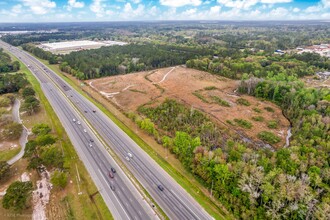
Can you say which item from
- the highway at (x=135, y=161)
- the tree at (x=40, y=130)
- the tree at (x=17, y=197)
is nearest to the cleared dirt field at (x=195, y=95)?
the highway at (x=135, y=161)

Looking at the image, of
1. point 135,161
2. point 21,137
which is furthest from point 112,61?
point 135,161

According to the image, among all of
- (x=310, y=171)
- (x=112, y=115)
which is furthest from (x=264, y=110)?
(x=112, y=115)

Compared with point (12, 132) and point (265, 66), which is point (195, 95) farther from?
point (12, 132)

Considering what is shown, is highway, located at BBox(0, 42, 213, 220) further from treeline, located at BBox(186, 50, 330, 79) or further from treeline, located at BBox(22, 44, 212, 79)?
treeline, located at BBox(186, 50, 330, 79)

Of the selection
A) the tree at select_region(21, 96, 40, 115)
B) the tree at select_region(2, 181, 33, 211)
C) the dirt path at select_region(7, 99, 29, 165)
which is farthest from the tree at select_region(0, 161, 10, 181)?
the tree at select_region(21, 96, 40, 115)

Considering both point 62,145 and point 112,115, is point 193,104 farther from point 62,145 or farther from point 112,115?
point 62,145
